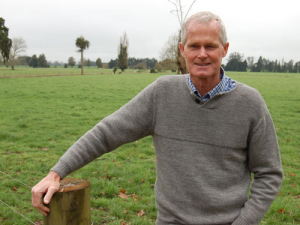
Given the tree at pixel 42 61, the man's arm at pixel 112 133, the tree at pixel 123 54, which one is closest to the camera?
the man's arm at pixel 112 133

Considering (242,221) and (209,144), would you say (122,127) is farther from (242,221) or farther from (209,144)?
(242,221)

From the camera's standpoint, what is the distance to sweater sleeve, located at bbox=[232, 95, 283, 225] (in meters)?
1.89

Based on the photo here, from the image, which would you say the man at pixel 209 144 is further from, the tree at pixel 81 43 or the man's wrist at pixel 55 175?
the tree at pixel 81 43

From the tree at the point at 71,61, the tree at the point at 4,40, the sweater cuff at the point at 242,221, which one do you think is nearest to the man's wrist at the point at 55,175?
the sweater cuff at the point at 242,221

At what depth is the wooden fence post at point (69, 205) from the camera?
5.14 ft

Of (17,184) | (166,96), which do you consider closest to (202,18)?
(166,96)

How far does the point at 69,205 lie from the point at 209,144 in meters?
0.88

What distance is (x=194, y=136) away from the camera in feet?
6.30

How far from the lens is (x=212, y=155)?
1.90 metres

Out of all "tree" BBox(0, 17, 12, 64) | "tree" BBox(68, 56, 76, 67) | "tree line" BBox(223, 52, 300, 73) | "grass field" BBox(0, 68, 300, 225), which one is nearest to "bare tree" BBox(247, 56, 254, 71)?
"tree line" BBox(223, 52, 300, 73)

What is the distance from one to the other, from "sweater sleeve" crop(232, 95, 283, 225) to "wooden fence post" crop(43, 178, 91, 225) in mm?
928

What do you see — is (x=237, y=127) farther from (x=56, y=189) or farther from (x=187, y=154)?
(x=56, y=189)

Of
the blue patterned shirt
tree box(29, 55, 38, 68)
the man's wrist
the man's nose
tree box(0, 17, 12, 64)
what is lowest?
the man's wrist

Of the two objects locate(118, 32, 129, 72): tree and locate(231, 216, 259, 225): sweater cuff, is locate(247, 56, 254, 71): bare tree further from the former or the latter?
locate(231, 216, 259, 225): sweater cuff
